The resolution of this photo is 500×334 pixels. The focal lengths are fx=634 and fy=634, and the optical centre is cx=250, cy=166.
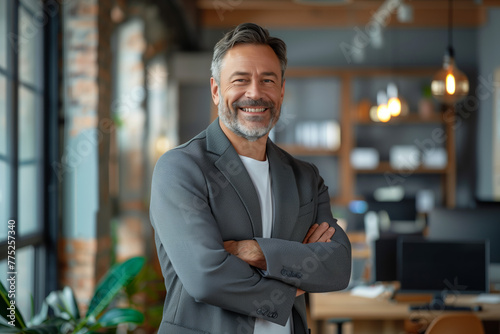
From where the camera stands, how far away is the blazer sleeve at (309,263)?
1750 millimetres

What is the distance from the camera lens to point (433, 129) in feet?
26.8

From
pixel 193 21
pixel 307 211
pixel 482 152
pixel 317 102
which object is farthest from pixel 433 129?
pixel 307 211

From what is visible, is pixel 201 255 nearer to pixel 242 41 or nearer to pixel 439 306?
pixel 242 41

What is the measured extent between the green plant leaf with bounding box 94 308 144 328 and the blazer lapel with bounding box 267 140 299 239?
3.51 feet

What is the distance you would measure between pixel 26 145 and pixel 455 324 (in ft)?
8.08

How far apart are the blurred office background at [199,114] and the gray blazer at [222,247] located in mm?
1874

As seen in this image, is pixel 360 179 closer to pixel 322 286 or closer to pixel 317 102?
pixel 317 102

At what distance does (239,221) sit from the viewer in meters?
1.79

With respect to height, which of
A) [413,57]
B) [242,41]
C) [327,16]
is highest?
[327,16]

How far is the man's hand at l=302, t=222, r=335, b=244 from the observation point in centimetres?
195

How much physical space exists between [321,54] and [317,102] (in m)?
0.66

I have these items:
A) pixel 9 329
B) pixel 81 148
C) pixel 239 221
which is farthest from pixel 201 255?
pixel 81 148

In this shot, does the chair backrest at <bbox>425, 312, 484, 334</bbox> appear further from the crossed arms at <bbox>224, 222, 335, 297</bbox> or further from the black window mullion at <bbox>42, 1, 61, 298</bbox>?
the black window mullion at <bbox>42, 1, 61, 298</bbox>

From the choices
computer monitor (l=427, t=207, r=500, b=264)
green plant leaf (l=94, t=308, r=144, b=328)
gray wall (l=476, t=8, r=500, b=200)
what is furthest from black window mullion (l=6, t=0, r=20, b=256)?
gray wall (l=476, t=8, r=500, b=200)
